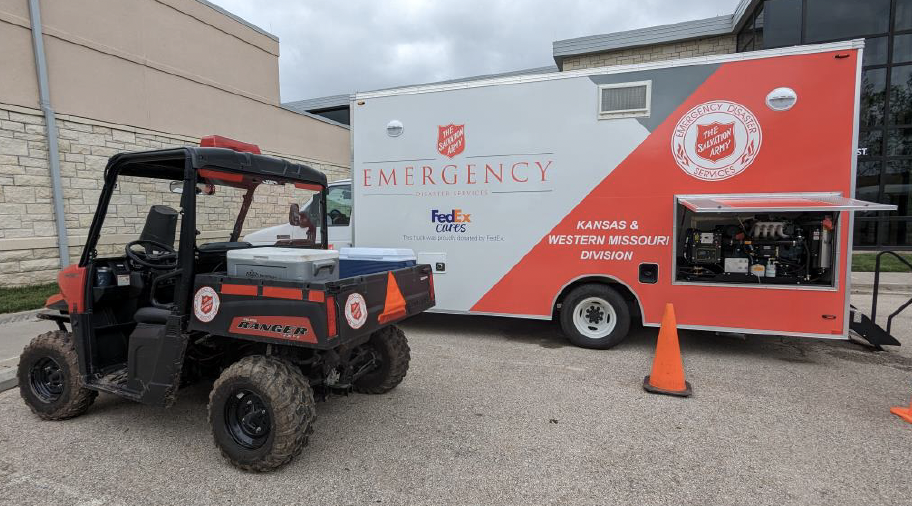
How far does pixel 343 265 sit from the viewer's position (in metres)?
3.69

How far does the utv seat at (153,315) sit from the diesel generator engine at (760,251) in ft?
16.3

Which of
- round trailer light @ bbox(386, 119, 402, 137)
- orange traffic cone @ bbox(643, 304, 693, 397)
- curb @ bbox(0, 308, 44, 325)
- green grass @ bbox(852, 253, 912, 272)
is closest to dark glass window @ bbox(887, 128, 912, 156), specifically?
green grass @ bbox(852, 253, 912, 272)

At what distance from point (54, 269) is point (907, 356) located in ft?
39.5

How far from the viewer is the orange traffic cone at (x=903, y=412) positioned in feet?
11.5

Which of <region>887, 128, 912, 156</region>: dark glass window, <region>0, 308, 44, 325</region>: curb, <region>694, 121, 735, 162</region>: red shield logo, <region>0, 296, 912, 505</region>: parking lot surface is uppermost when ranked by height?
<region>887, 128, 912, 156</region>: dark glass window

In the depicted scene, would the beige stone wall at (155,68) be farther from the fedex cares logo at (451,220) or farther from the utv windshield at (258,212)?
the fedex cares logo at (451,220)

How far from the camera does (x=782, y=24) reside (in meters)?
12.8

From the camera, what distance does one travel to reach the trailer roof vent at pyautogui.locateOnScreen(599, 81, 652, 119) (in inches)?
199

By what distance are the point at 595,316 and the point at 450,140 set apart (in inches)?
112

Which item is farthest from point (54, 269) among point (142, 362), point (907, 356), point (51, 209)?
point (907, 356)

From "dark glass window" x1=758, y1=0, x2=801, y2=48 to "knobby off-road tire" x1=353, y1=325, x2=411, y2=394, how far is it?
14.4 m

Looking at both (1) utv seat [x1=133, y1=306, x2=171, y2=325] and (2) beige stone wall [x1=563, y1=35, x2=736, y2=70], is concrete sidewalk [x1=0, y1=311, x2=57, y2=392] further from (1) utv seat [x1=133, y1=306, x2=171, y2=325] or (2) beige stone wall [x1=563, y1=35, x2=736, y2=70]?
(2) beige stone wall [x1=563, y1=35, x2=736, y2=70]

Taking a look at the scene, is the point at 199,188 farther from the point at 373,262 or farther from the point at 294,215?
the point at 373,262

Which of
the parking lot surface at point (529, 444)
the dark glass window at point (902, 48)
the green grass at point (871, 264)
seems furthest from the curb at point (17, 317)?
the dark glass window at point (902, 48)
